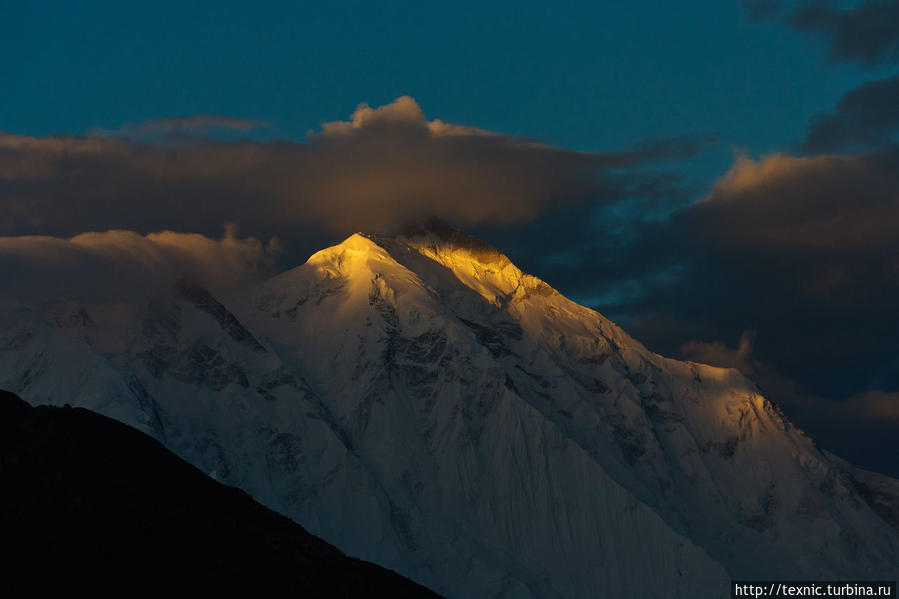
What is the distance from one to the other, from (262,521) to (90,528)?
27553 mm

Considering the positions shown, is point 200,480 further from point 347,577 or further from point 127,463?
point 347,577

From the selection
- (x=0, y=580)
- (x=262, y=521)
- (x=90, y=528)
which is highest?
(x=262, y=521)

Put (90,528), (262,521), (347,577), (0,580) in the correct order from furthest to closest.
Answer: (262,521) → (347,577) → (90,528) → (0,580)

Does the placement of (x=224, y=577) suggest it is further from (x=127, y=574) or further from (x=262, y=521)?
(x=262, y=521)

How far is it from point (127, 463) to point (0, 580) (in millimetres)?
32959

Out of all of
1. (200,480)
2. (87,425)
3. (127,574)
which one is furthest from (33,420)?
(127,574)

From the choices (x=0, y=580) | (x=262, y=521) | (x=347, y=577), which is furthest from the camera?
(x=262, y=521)

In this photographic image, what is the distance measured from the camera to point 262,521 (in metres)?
172

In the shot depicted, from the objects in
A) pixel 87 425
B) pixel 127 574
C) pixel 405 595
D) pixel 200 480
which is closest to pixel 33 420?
pixel 87 425

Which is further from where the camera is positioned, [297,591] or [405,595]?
[405,595]

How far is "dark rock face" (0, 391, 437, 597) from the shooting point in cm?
14312

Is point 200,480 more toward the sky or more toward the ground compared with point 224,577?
more toward the sky

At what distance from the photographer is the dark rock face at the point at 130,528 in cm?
14312

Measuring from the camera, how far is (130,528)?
151750 millimetres
